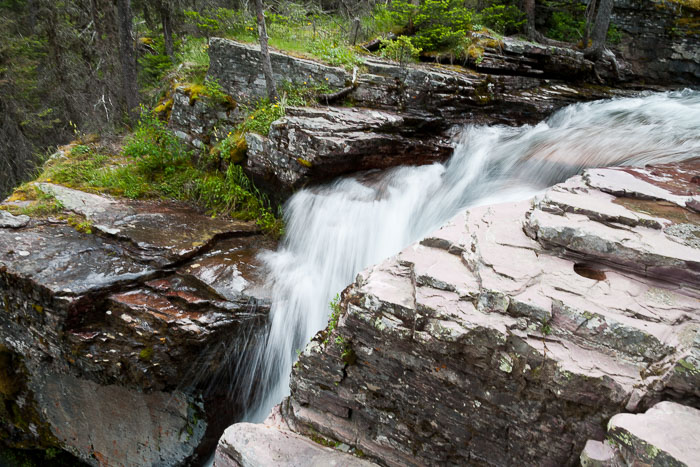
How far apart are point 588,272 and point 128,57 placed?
11400 millimetres

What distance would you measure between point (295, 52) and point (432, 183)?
181 inches

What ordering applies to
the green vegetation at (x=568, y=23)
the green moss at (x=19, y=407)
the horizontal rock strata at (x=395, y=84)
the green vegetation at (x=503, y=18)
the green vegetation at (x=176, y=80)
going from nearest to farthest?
the green moss at (x=19, y=407) → the green vegetation at (x=176, y=80) → the horizontal rock strata at (x=395, y=84) → the green vegetation at (x=503, y=18) → the green vegetation at (x=568, y=23)

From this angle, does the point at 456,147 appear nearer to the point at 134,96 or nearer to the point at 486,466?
the point at 486,466

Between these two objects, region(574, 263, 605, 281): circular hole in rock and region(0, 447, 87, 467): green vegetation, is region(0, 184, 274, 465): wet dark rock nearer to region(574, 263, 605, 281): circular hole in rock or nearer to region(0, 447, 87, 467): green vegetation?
region(0, 447, 87, 467): green vegetation

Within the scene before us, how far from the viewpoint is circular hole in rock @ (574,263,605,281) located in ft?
11.2

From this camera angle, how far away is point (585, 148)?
719 centimetres

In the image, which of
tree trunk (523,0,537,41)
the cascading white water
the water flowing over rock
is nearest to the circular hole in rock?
the water flowing over rock

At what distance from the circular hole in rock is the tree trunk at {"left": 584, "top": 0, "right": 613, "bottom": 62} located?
9726mm

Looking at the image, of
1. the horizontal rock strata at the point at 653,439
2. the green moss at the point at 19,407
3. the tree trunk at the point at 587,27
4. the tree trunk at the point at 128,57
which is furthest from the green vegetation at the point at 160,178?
the tree trunk at the point at 587,27

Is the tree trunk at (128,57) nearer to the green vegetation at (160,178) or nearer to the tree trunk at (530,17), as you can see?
the green vegetation at (160,178)

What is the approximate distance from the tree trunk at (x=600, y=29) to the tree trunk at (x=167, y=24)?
12.3m

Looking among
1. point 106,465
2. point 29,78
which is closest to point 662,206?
point 106,465

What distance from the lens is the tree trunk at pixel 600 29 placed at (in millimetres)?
9961

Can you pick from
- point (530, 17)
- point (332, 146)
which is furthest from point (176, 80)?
point (530, 17)
